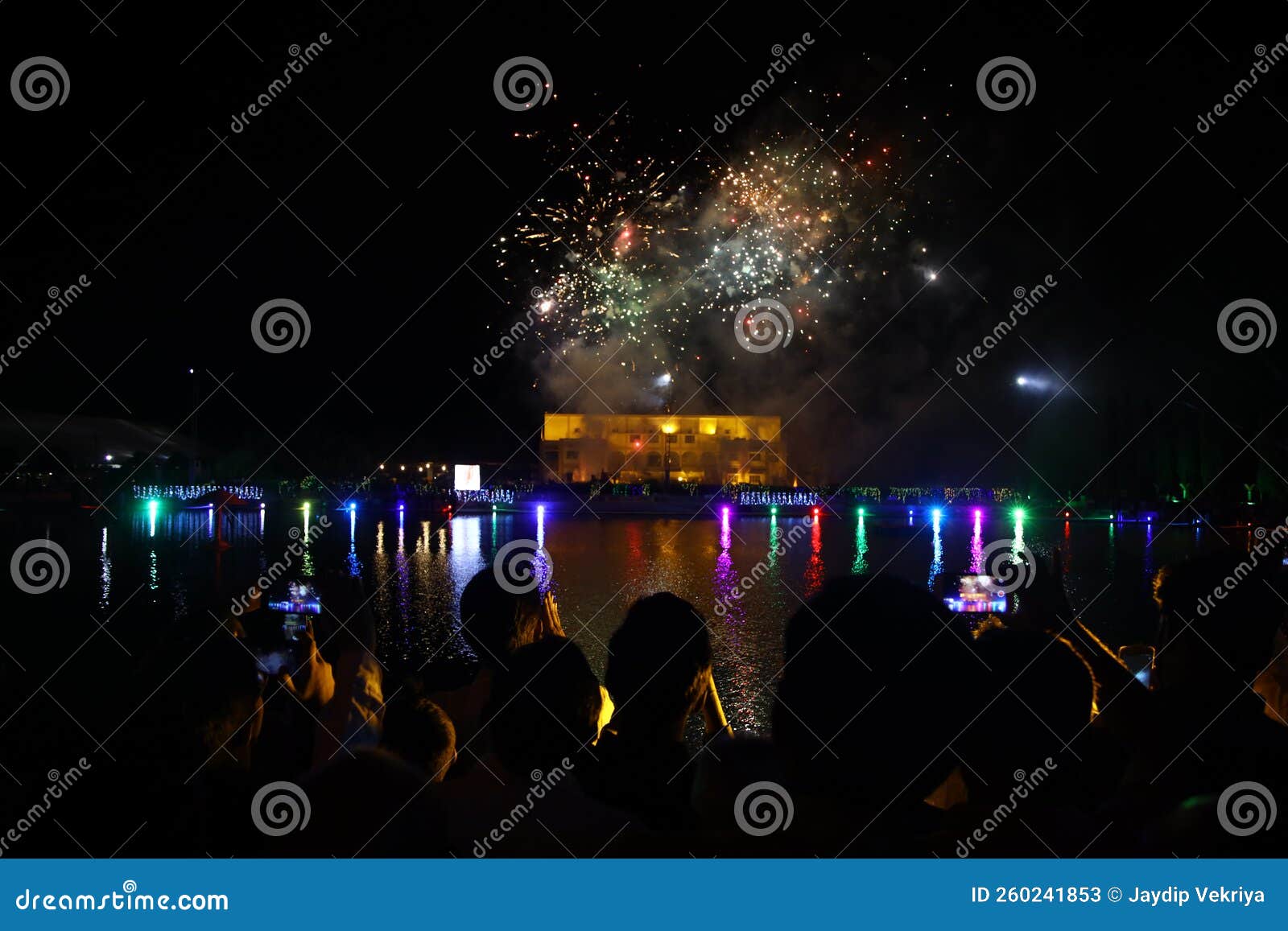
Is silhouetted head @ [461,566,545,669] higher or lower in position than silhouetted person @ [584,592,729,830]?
lower

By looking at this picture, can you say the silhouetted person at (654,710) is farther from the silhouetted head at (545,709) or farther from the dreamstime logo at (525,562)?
the dreamstime logo at (525,562)

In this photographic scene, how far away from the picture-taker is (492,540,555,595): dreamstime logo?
5.31 metres

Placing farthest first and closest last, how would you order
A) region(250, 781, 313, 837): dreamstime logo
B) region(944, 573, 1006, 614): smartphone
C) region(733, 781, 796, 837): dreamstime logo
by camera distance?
region(944, 573, 1006, 614): smartphone, region(733, 781, 796, 837): dreamstime logo, region(250, 781, 313, 837): dreamstime logo

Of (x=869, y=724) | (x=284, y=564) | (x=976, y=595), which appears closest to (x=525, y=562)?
(x=284, y=564)

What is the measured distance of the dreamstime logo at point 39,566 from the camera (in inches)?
498

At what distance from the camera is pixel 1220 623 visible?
2980mm

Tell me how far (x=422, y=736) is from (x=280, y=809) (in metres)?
0.82

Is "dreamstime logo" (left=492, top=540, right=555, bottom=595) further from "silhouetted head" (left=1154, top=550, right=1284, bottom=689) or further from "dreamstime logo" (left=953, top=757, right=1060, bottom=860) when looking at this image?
"silhouetted head" (left=1154, top=550, right=1284, bottom=689)

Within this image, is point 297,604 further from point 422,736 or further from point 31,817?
point 422,736

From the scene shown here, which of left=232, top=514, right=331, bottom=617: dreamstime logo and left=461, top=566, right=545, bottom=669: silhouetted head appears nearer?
left=461, top=566, right=545, bottom=669: silhouetted head

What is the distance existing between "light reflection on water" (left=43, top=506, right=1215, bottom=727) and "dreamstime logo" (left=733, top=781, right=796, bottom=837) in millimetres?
1094

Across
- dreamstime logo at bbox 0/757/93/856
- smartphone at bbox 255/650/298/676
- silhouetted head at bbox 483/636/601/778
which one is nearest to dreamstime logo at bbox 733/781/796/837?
silhouetted head at bbox 483/636/601/778

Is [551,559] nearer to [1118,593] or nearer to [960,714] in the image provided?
[1118,593]

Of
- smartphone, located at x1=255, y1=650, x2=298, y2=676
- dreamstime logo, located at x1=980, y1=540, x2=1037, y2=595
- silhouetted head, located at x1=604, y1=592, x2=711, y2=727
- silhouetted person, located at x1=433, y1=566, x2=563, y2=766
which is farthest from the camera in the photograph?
smartphone, located at x1=255, y1=650, x2=298, y2=676
